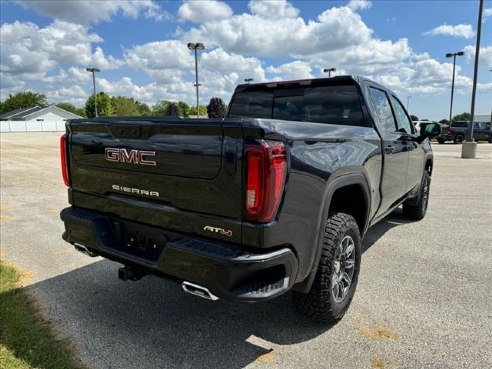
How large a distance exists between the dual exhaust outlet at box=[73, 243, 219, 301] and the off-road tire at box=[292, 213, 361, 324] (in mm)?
808

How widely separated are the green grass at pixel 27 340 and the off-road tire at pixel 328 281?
5.20 ft

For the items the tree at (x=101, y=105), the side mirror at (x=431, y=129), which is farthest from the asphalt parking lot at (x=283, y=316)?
the tree at (x=101, y=105)

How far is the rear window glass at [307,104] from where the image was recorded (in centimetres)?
381

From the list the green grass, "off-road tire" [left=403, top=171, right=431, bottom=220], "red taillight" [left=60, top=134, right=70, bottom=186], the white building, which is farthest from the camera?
the white building

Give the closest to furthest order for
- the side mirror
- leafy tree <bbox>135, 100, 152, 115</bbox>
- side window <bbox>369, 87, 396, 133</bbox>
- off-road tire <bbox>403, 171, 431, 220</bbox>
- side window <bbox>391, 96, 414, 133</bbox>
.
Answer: side window <bbox>369, 87, 396, 133</bbox> → side window <bbox>391, 96, 414, 133</bbox> → the side mirror → off-road tire <bbox>403, 171, 431, 220</bbox> → leafy tree <bbox>135, 100, 152, 115</bbox>

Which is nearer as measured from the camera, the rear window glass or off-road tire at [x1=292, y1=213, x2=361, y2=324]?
off-road tire at [x1=292, y1=213, x2=361, y2=324]

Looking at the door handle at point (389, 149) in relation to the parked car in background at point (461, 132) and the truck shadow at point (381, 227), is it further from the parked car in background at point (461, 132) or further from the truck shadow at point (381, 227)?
the parked car in background at point (461, 132)

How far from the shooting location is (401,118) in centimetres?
497

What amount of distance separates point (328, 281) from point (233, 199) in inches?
40.9

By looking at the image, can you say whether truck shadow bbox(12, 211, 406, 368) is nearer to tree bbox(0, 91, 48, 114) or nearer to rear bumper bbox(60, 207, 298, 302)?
rear bumper bbox(60, 207, 298, 302)

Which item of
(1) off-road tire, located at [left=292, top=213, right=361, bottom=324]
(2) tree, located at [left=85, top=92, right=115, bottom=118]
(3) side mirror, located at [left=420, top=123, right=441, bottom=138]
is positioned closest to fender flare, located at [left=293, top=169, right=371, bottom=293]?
(1) off-road tire, located at [left=292, top=213, right=361, bottom=324]

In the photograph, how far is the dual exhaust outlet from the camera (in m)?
2.36

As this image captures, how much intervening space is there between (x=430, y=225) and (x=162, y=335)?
458 cm

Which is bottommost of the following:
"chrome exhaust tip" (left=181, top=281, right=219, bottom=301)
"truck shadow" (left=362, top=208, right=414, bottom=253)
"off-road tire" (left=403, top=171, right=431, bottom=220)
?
"truck shadow" (left=362, top=208, right=414, bottom=253)
